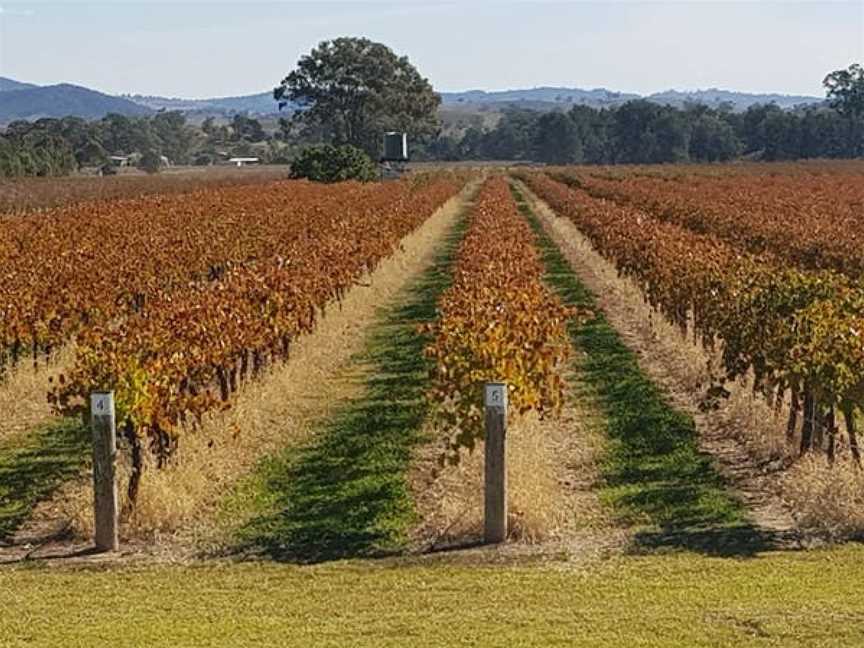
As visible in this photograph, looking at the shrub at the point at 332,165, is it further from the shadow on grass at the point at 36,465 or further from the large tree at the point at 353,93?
the shadow on grass at the point at 36,465

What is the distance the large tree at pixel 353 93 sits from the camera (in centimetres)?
11369

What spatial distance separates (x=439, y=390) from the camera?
10.4m

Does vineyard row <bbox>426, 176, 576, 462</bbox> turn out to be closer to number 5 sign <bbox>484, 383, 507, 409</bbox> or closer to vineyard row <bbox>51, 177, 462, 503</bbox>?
number 5 sign <bbox>484, 383, 507, 409</bbox>

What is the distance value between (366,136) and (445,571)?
109m

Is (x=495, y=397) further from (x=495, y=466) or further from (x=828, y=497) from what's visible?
(x=828, y=497)

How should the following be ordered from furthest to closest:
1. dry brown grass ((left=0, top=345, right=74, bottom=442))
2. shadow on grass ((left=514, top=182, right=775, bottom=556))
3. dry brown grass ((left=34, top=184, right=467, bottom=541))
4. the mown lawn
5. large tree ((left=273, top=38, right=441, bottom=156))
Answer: large tree ((left=273, top=38, right=441, bottom=156))
dry brown grass ((left=0, top=345, right=74, bottom=442))
dry brown grass ((left=34, top=184, right=467, bottom=541))
shadow on grass ((left=514, top=182, right=775, bottom=556))
the mown lawn

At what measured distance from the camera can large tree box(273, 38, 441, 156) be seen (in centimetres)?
11369

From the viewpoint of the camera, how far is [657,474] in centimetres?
1073

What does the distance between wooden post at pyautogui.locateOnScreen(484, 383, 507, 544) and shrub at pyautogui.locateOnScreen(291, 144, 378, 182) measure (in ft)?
210

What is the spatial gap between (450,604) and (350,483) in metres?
3.63

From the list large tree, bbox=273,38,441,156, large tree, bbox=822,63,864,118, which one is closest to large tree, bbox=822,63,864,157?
large tree, bbox=822,63,864,118

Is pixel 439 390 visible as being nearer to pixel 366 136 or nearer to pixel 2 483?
pixel 2 483

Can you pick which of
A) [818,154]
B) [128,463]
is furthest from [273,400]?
[818,154]

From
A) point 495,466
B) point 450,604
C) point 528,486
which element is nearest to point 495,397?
point 495,466
